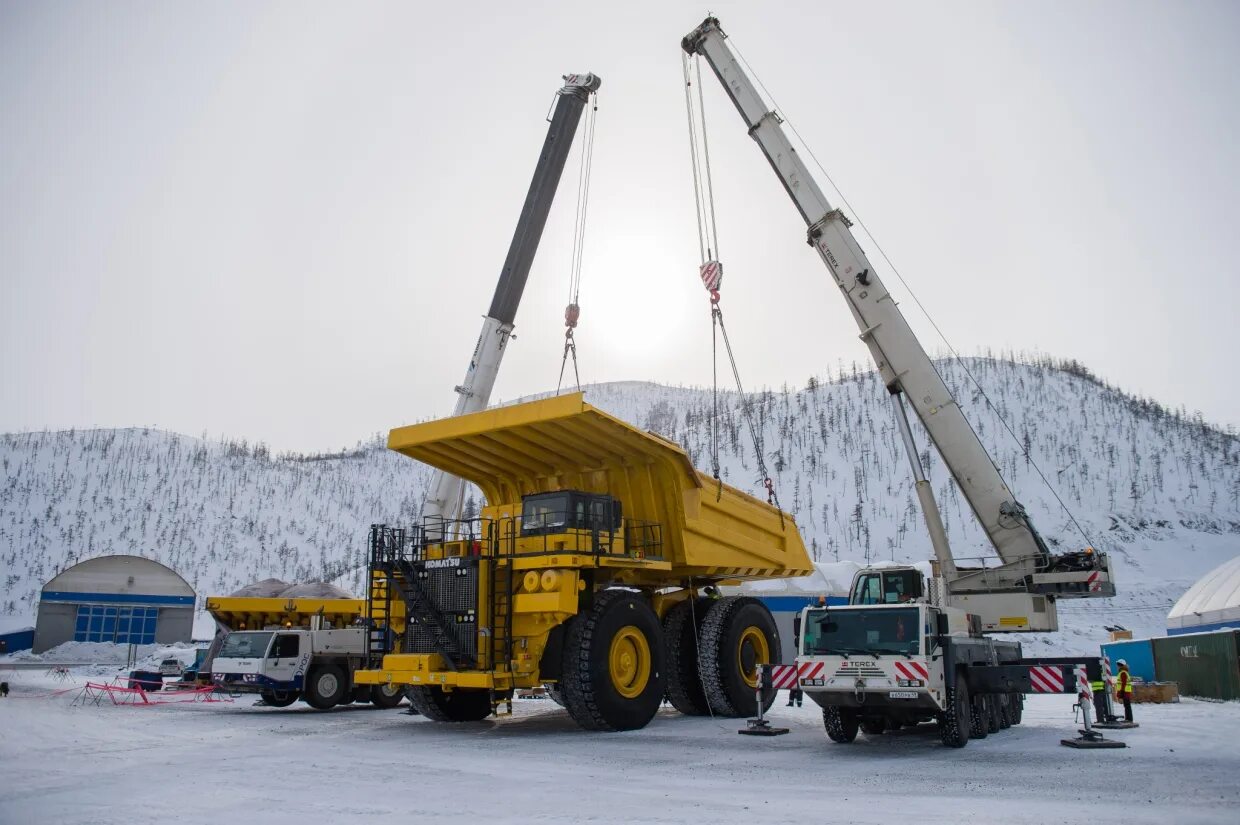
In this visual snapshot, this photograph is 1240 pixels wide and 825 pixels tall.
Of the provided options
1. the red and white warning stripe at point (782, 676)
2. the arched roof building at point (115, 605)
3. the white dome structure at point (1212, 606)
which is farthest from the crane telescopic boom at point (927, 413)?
the arched roof building at point (115, 605)

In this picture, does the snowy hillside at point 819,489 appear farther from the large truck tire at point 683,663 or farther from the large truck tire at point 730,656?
the large truck tire at point 683,663

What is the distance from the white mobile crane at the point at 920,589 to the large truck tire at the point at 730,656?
229 cm

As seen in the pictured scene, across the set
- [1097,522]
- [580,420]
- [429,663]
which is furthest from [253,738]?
[1097,522]

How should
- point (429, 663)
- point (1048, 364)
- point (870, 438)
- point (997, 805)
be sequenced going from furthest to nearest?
1. point (1048, 364)
2. point (870, 438)
3. point (429, 663)
4. point (997, 805)

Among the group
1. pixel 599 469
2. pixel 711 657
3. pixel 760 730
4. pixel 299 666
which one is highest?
pixel 599 469

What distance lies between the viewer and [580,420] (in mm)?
13617

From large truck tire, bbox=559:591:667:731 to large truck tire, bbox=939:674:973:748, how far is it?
171 inches

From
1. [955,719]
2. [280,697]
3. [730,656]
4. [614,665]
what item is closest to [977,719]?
[955,719]

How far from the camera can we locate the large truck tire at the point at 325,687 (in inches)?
719

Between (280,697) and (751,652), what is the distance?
33.0 feet

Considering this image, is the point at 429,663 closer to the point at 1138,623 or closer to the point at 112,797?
the point at 112,797

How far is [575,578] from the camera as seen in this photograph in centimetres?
1279

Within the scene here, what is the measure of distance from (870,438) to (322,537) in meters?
Answer: 52.0

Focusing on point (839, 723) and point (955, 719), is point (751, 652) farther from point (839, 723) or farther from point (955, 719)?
point (955, 719)
